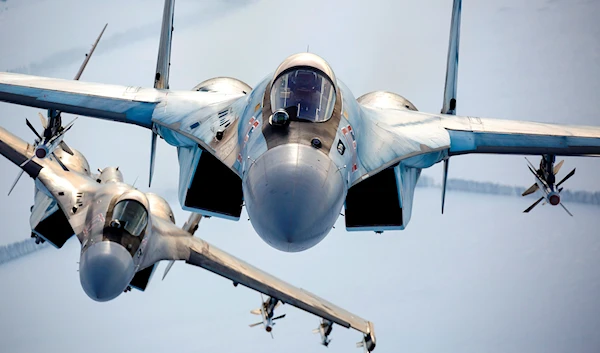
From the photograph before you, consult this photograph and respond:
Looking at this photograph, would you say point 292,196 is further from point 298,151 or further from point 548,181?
point 548,181

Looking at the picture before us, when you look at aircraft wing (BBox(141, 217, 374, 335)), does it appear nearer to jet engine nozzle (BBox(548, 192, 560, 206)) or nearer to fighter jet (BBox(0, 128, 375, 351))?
fighter jet (BBox(0, 128, 375, 351))

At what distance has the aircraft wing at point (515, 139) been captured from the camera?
593 inches

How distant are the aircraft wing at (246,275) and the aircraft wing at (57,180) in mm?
1815

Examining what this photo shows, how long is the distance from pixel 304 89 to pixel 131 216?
762 cm

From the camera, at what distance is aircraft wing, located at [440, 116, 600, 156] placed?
15070mm

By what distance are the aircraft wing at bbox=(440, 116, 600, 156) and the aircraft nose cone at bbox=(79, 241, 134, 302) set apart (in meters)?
6.81

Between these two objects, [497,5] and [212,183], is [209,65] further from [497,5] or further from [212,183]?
[212,183]

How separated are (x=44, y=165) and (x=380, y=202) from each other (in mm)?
9780

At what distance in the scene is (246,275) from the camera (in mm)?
21219

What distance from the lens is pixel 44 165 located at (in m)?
20.8

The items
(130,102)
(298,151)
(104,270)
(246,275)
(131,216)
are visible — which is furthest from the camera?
(246,275)

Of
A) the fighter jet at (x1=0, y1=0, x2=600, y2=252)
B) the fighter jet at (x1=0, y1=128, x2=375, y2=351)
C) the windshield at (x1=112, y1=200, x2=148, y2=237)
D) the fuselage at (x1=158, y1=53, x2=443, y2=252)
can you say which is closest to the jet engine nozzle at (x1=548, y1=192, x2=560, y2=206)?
the fighter jet at (x1=0, y1=0, x2=600, y2=252)

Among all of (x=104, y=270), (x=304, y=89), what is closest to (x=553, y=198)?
(x=304, y=89)

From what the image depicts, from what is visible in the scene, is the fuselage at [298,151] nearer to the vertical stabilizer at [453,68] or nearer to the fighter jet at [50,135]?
the fighter jet at [50,135]
